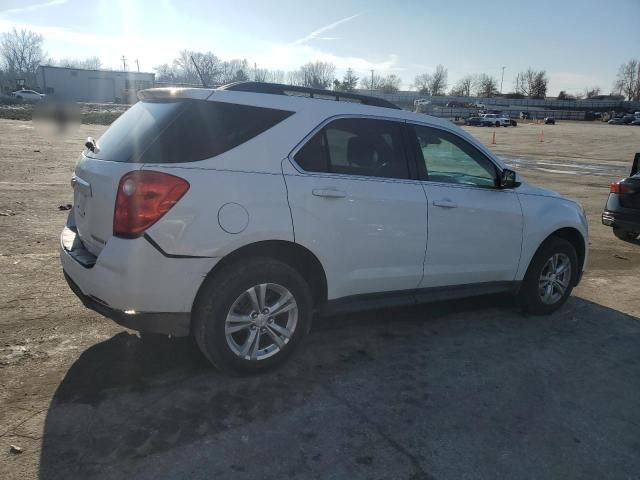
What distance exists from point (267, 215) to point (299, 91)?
3.66 feet

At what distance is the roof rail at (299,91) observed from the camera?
12.0 ft

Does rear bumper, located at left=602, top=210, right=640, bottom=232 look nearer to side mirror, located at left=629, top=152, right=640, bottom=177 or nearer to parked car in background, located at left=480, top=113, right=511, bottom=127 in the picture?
side mirror, located at left=629, top=152, right=640, bottom=177

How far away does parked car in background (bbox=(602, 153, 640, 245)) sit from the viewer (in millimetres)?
7738

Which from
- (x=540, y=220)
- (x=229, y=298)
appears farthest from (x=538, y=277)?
(x=229, y=298)

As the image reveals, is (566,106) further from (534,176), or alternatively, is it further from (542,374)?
(542,374)

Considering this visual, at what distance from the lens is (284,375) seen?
363 centimetres

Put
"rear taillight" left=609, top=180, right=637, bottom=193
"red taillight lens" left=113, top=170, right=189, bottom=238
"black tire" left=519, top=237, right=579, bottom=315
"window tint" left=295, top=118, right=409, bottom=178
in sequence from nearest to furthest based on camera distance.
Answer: "red taillight lens" left=113, top=170, right=189, bottom=238, "window tint" left=295, top=118, right=409, bottom=178, "black tire" left=519, top=237, right=579, bottom=315, "rear taillight" left=609, top=180, right=637, bottom=193

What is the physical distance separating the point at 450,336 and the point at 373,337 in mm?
678

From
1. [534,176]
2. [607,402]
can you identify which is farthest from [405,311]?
[534,176]

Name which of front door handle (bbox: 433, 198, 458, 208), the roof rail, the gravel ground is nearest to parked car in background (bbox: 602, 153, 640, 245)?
the gravel ground

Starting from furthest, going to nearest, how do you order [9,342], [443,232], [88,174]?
[443,232] → [9,342] → [88,174]

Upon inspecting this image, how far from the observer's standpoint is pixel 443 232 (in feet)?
13.7

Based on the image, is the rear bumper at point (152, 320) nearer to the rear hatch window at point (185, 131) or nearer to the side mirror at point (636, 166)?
Result: the rear hatch window at point (185, 131)

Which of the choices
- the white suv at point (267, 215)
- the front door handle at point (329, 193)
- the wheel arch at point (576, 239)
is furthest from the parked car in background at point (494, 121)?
the front door handle at point (329, 193)
